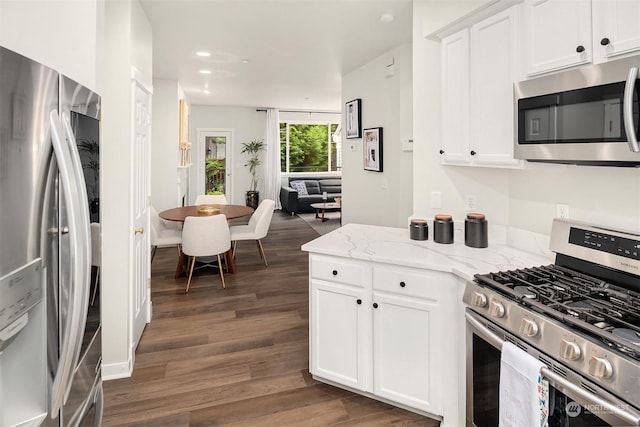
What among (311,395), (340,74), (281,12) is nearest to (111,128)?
(281,12)

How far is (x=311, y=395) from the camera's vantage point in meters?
2.35

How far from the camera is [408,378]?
2.07m

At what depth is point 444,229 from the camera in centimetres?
241

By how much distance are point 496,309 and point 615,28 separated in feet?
3.79

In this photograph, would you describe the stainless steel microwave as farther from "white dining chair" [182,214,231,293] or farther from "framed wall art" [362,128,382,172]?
"white dining chair" [182,214,231,293]

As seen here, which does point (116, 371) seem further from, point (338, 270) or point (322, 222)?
point (322, 222)

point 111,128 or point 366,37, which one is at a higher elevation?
point 366,37

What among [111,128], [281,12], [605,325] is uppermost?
[281,12]

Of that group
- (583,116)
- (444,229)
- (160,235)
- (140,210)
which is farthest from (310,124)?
(583,116)

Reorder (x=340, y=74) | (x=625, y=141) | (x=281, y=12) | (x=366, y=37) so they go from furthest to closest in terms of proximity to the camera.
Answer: (x=340, y=74), (x=366, y=37), (x=281, y=12), (x=625, y=141)

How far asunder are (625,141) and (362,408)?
181cm

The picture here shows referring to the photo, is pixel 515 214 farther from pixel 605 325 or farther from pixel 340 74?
pixel 340 74

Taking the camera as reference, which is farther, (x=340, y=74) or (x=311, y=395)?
(x=340, y=74)

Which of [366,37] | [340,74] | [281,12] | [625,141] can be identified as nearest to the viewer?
[625,141]
